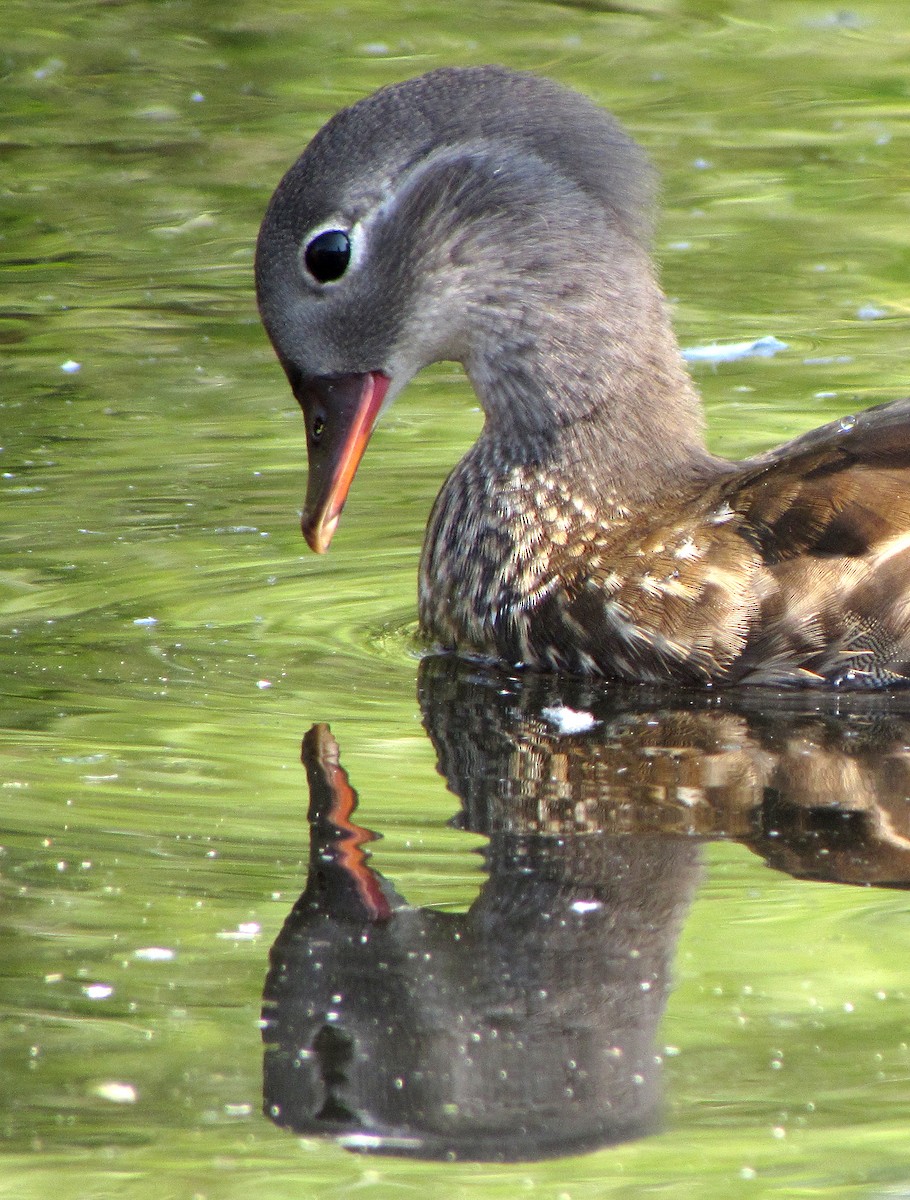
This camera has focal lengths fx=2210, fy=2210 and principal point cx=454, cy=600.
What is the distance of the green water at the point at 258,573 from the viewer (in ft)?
10.6

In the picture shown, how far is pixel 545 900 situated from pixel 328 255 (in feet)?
6.53

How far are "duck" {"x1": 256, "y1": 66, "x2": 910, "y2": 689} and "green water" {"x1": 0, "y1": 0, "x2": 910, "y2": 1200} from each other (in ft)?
1.15

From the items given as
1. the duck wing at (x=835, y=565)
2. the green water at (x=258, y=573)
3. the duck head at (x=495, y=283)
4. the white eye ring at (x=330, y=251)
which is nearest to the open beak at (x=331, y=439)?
the duck head at (x=495, y=283)

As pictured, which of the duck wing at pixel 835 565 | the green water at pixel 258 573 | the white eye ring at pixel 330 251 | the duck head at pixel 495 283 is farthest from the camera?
the duck head at pixel 495 283

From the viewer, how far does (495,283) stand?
548 centimetres

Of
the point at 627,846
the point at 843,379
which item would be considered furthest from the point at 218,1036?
the point at 843,379

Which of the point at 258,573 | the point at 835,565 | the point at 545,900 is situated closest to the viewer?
the point at 545,900

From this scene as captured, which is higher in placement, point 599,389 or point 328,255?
point 328,255

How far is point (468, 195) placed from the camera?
5.46 m

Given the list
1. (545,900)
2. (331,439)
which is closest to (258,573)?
(331,439)

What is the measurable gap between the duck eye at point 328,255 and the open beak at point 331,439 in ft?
0.84

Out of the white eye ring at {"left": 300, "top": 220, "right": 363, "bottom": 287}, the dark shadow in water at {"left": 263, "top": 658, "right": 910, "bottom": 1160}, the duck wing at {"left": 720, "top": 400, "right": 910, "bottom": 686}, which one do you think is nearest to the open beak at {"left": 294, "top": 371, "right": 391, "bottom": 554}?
the white eye ring at {"left": 300, "top": 220, "right": 363, "bottom": 287}

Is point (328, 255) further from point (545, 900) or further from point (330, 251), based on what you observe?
point (545, 900)

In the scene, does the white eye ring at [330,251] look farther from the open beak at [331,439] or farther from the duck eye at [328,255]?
the open beak at [331,439]
